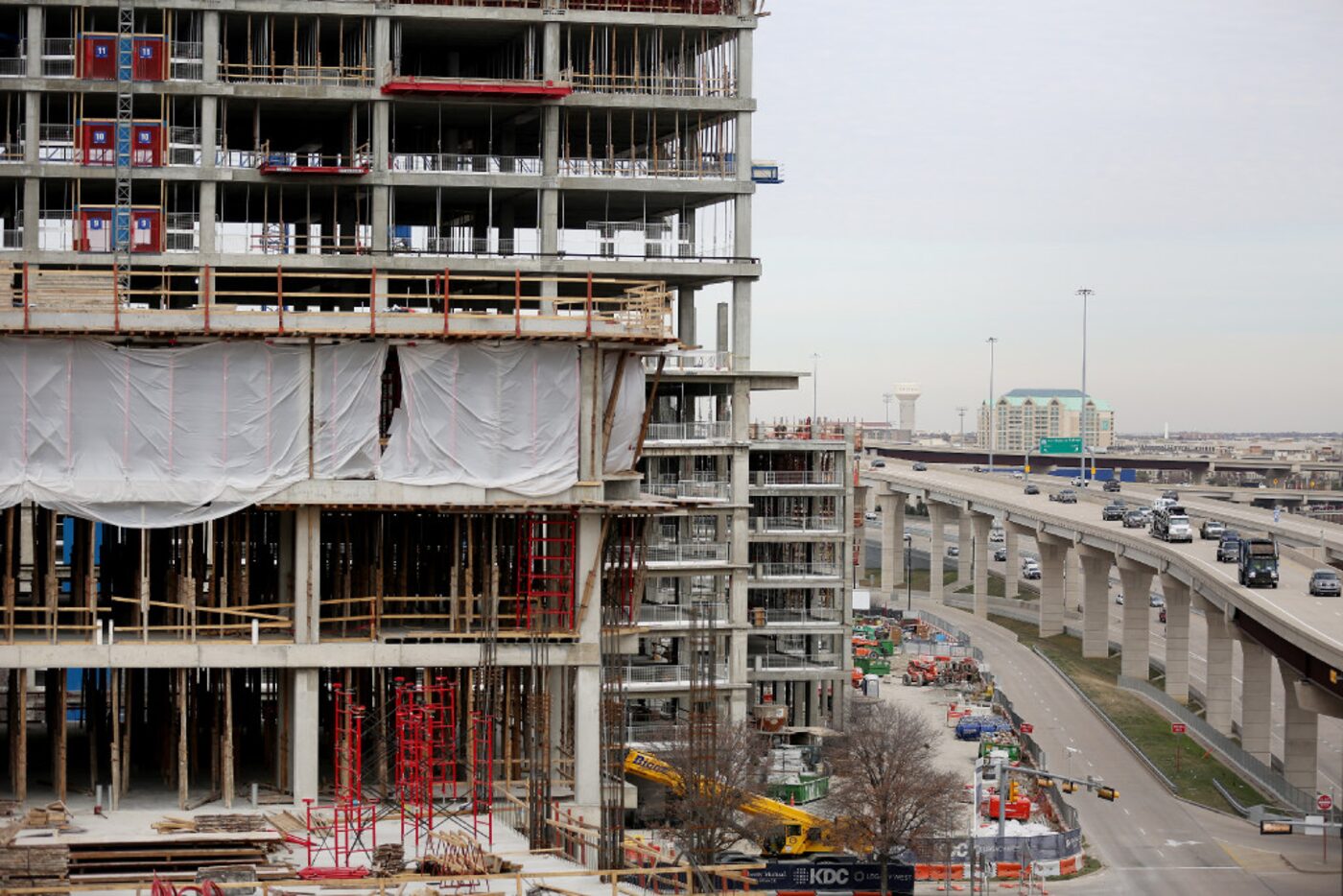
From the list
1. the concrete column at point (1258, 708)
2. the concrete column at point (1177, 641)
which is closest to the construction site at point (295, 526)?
the concrete column at point (1258, 708)

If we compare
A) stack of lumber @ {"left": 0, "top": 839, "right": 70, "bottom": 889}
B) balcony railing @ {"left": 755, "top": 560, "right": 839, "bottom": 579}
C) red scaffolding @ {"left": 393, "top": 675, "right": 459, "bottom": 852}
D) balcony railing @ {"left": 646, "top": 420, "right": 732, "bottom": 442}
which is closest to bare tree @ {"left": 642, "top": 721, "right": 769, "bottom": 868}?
red scaffolding @ {"left": 393, "top": 675, "right": 459, "bottom": 852}

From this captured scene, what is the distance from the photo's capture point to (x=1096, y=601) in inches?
6462

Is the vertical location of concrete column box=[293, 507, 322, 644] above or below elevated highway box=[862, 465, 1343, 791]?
above

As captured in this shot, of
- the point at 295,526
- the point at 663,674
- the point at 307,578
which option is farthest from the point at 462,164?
the point at 307,578

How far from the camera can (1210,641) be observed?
129000 millimetres

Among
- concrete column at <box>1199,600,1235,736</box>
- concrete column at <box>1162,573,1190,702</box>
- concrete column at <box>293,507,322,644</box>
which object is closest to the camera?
concrete column at <box>293,507,322,644</box>

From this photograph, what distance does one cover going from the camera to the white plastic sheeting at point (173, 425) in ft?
200

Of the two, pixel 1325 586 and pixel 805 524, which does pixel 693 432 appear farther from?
pixel 1325 586

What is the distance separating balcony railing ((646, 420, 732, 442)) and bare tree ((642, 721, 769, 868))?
1492 centimetres

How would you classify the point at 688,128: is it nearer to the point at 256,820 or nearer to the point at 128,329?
the point at 128,329

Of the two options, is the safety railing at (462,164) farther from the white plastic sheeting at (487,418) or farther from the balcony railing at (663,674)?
the white plastic sheeting at (487,418)

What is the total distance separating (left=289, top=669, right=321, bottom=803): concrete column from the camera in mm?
60938

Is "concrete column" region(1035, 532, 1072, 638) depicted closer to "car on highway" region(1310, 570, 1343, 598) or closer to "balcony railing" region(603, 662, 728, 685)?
"car on highway" region(1310, 570, 1343, 598)

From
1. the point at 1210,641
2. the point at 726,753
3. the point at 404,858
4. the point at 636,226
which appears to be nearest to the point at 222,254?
the point at 636,226
